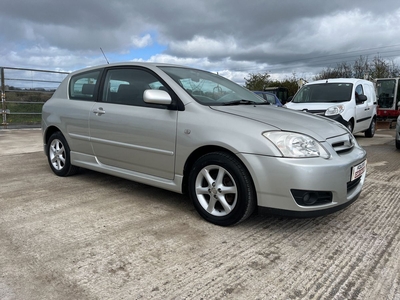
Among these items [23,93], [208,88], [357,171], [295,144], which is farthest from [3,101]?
[357,171]

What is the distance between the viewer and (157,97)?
3.05 meters

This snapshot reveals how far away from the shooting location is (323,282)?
209 centimetres

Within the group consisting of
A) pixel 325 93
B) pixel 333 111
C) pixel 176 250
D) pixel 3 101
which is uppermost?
pixel 325 93

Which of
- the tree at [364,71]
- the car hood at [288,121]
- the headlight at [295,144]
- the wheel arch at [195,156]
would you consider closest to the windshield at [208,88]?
the car hood at [288,121]

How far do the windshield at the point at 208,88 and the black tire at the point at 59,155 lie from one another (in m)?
1.89

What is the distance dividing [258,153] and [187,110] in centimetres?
85

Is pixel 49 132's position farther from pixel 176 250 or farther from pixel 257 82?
pixel 257 82

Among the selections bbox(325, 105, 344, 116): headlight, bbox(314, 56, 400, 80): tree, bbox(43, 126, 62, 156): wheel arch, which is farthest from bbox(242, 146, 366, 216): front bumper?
bbox(314, 56, 400, 80): tree

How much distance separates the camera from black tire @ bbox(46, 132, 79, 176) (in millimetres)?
4398

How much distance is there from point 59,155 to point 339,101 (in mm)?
6588

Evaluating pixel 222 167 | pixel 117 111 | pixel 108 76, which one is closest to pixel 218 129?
pixel 222 167

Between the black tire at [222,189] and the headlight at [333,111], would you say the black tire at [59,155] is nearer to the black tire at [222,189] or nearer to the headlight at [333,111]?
the black tire at [222,189]

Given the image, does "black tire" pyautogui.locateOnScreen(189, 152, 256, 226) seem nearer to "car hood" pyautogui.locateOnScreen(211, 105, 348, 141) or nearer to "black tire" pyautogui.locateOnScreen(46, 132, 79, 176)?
"car hood" pyautogui.locateOnScreen(211, 105, 348, 141)

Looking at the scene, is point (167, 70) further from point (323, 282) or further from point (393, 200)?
point (393, 200)
